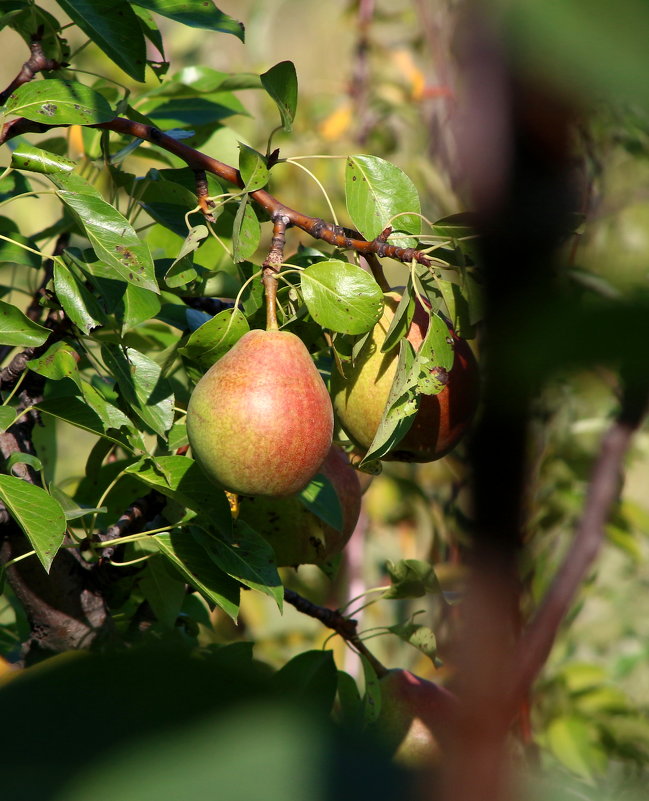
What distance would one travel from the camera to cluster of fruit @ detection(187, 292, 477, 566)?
0.80m

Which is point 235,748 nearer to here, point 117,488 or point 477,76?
point 477,76

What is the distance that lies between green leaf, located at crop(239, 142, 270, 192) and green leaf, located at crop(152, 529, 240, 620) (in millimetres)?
356

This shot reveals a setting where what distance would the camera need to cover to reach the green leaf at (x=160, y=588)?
1.03m

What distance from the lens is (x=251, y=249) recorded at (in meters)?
0.83

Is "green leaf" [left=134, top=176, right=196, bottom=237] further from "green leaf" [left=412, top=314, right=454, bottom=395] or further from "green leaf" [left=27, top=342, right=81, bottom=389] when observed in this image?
"green leaf" [left=412, top=314, right=454, bottom=395]

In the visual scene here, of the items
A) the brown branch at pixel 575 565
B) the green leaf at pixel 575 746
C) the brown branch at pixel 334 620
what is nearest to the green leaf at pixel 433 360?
the brown branch at pixel 334 620

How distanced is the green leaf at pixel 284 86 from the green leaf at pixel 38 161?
0.21 meters

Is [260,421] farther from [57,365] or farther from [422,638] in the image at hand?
[422,638]

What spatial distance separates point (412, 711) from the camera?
1.18 metres

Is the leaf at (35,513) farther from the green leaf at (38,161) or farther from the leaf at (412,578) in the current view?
the leaf at (412,578)

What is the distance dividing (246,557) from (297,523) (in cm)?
20

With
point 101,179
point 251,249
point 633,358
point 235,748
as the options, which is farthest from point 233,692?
point 101,179

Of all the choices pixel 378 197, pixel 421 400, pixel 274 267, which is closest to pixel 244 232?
pixel 274 267

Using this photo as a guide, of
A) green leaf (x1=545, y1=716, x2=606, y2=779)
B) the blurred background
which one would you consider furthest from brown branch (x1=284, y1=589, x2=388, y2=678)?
green leaf (x1=545, y1=716, x2=606, y2=779)
